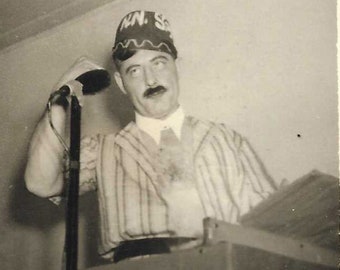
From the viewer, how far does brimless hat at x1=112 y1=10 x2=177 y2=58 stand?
1.49 metres

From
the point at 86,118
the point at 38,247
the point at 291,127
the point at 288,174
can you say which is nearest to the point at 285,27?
the point at 291,127

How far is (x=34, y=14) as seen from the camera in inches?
79.4

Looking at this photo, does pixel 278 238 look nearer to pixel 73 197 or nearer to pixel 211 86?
pixel 73 197

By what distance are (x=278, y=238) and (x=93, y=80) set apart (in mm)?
611

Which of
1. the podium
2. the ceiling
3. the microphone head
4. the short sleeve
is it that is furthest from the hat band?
the podium

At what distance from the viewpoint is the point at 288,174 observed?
1380 millimetres

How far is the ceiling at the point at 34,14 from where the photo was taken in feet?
6.41

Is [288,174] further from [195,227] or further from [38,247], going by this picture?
[38,247]

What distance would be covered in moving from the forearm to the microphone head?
0.09 m

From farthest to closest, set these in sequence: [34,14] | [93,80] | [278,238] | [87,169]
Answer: [34,14]
[87,169]
[93,80]
[278,238]

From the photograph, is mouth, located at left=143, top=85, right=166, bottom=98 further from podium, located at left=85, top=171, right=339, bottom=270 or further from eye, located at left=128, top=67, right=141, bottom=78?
podium, located at left=85, top=171, right=339, bottom=270

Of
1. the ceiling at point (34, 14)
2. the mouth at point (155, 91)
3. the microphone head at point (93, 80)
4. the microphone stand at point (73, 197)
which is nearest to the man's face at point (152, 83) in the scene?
the mouth at point (155, 91)

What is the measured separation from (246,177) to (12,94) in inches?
39.3

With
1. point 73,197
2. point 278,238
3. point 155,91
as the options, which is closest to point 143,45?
point 155,91
